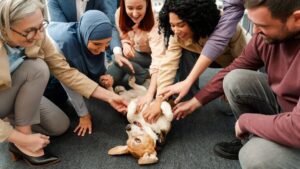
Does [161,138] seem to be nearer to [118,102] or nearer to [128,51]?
[118,102]

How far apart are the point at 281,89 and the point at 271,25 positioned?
0.22 metres

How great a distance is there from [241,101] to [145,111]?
1.30 feet

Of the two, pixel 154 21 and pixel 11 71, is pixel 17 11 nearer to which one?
pixel 11 71

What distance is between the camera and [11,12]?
103 centimetres

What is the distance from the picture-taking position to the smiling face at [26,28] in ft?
3.47

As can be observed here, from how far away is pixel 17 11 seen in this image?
1.04 m

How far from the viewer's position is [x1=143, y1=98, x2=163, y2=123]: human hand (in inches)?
52.1

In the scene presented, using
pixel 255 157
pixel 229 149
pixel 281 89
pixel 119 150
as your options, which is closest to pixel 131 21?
pixel 119 150

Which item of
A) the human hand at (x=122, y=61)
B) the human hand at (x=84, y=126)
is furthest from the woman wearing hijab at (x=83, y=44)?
the human hand at (x=122, y=61)

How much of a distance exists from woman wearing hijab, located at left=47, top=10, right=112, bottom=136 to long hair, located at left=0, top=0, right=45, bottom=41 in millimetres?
346

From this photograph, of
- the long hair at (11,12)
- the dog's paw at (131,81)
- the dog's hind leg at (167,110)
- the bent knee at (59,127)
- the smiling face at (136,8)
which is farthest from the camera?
the dog's paw at (131,81)

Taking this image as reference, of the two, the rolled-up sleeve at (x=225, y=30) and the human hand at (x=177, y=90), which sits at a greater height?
the rolled-up sleeve at (x=225, y=30)

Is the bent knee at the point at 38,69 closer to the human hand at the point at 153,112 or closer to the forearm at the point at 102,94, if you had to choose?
the forearm at the point at 102,94

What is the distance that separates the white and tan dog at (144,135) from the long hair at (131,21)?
1.54 feet
